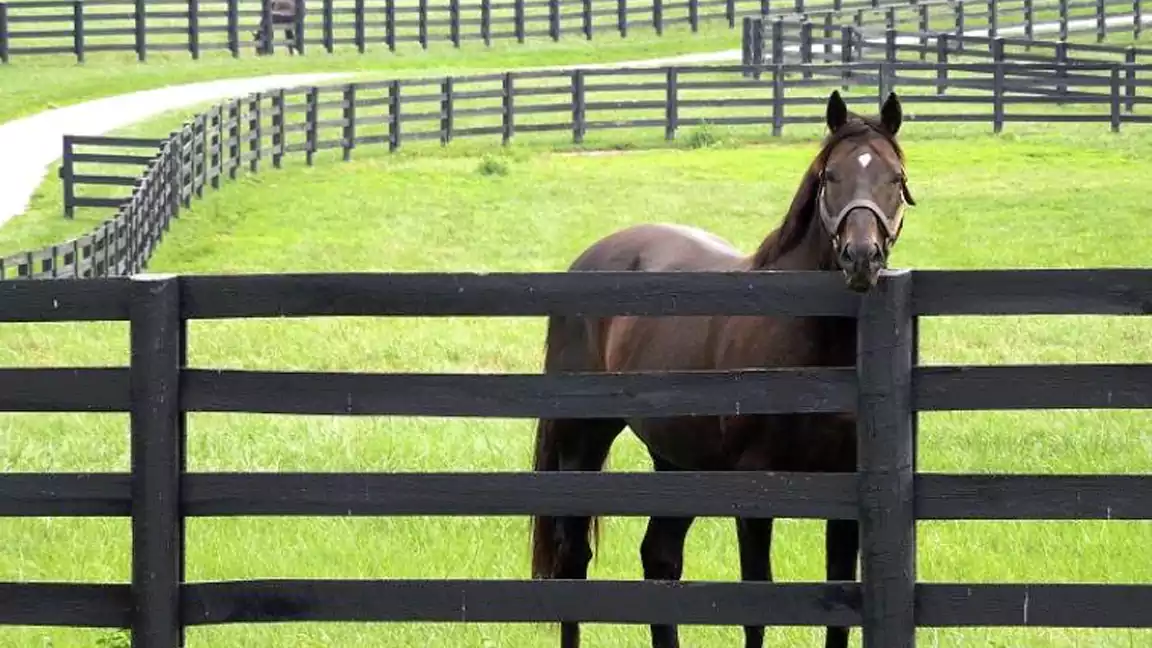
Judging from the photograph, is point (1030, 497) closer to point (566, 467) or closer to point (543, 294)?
point (543, 294)

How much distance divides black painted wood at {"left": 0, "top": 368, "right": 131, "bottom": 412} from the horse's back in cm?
260

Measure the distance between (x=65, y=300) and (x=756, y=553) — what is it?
2475mm

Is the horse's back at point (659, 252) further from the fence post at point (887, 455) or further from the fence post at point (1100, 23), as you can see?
the fence post at point (1100, 23)

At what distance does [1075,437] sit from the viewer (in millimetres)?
12961

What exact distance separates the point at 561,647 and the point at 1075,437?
5.79 m

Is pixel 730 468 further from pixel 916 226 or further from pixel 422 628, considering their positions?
pixel 916 226

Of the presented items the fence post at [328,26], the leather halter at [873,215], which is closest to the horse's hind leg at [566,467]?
the leather halter at [873,215]

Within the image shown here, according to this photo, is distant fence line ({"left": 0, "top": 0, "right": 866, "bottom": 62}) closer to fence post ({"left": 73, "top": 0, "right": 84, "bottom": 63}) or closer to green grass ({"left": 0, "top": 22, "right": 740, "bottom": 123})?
fence post ({"left": 73, "top": 0, "right": 84, "bottom": 63})

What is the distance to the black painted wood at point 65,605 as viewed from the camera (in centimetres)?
666

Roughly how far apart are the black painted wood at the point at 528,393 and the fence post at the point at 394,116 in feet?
111

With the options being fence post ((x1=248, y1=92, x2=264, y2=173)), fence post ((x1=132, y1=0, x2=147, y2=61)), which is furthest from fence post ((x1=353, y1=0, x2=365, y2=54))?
fence post ((x1=248, y1=92, x2=264, y2=173))

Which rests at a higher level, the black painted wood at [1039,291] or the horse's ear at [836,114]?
the horse's ear at [836,114]

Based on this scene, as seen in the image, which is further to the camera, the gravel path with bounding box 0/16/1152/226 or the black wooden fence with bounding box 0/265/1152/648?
the gravel path with bounding box 0/16/1152/226

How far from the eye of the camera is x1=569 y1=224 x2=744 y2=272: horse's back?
8.66 meters
